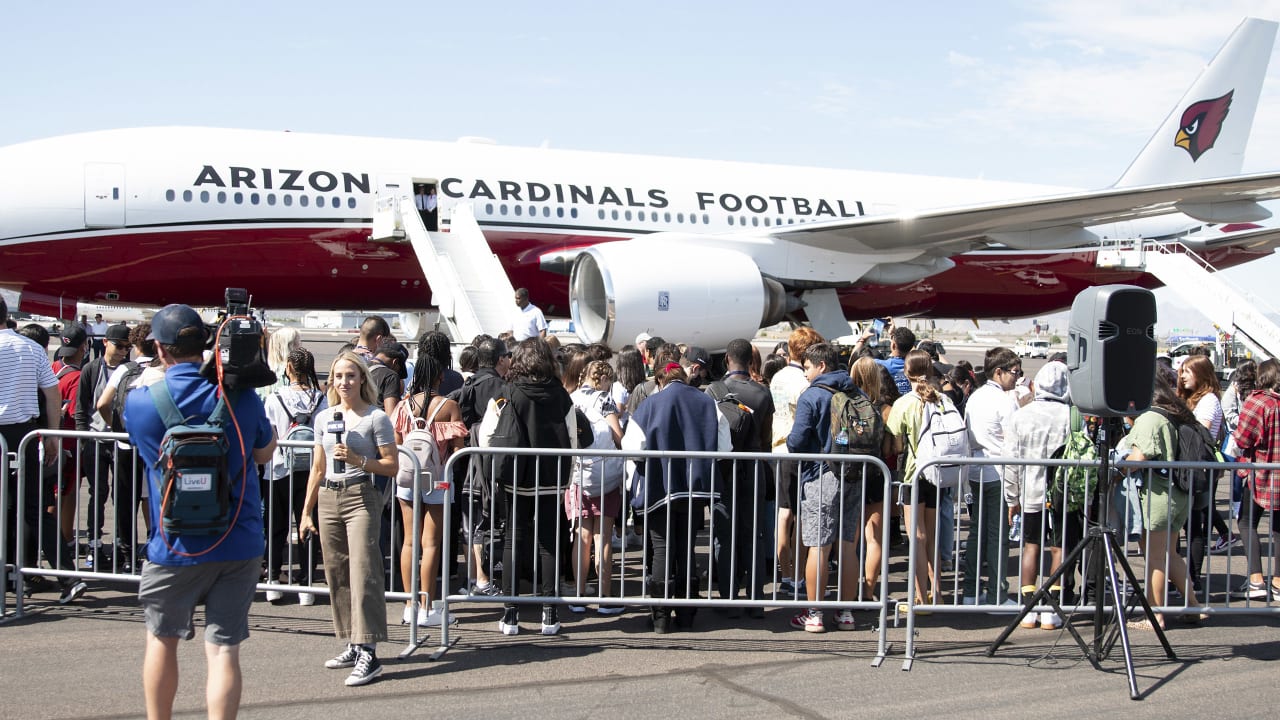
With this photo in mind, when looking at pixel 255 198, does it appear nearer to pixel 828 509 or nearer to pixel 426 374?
pixel 426 374

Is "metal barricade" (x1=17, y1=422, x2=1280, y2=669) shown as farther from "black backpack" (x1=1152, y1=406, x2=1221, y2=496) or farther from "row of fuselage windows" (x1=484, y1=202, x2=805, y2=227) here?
"row of fuselage windows" (x1=484, y1=202, x2=805, y2=227)

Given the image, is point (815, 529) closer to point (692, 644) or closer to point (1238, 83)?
point (692, 644)

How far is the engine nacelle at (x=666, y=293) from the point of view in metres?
13.1

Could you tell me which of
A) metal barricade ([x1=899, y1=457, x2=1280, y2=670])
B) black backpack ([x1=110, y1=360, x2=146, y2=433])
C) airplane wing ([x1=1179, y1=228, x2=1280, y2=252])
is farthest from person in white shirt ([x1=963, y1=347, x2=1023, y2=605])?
airplane wing ([x1=1179, y1=228, x2=1280, y2=252])

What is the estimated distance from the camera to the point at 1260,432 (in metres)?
6.42

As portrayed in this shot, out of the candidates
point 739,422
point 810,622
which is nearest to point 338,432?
Answer: point 739,422

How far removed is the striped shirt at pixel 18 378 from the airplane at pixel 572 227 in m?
7.08

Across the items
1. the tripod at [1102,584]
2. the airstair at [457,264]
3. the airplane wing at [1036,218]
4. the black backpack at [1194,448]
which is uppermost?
the airplane wing at [1036,218]

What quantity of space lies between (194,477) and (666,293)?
32.3 ft

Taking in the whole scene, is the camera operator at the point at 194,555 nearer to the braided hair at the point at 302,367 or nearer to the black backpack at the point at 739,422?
the braided hair at the point at 302,367

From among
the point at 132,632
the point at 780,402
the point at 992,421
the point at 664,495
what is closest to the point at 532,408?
the point at 664,495

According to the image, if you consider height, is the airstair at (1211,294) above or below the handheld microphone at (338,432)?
above

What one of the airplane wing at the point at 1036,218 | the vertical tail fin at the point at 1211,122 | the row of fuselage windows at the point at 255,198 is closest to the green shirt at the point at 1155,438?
the airplane wing at the point at 1036,218

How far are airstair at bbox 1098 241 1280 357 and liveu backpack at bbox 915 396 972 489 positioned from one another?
918 centimetres
